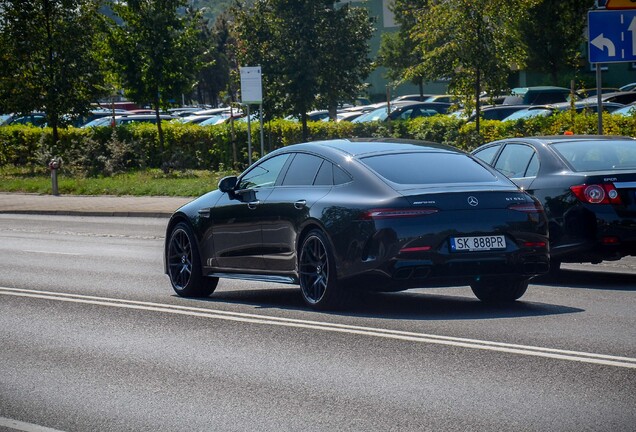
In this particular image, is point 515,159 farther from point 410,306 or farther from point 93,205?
point 93,205

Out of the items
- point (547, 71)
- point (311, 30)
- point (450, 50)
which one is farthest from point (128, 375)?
point (547, 71)

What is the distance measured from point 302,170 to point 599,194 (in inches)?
124

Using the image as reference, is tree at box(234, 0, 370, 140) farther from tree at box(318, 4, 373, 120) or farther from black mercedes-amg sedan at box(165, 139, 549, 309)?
black mercedes-amg sedan at box(165, 139, 549, 309)

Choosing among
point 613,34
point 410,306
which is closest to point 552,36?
point 613,34

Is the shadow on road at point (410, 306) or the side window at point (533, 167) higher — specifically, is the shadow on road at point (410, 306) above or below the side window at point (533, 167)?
below

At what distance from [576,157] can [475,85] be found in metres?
19.9

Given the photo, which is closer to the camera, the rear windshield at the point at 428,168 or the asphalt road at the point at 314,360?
the asphalt road at the point at 314,360

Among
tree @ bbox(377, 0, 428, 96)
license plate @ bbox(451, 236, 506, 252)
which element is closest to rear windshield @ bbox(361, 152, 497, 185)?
license plate @ bbox(451, 236, 506, 252)

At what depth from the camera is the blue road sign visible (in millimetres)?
18984

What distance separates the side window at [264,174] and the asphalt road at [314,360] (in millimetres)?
1105

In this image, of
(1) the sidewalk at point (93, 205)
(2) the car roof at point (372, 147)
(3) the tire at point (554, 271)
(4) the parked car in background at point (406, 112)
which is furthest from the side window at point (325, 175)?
(4) the parked car in background at point (406, 112)

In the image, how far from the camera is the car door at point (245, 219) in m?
12.4

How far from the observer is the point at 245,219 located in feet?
41.2

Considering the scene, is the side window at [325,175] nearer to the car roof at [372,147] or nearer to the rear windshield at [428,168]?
the car roof at [372,147]
